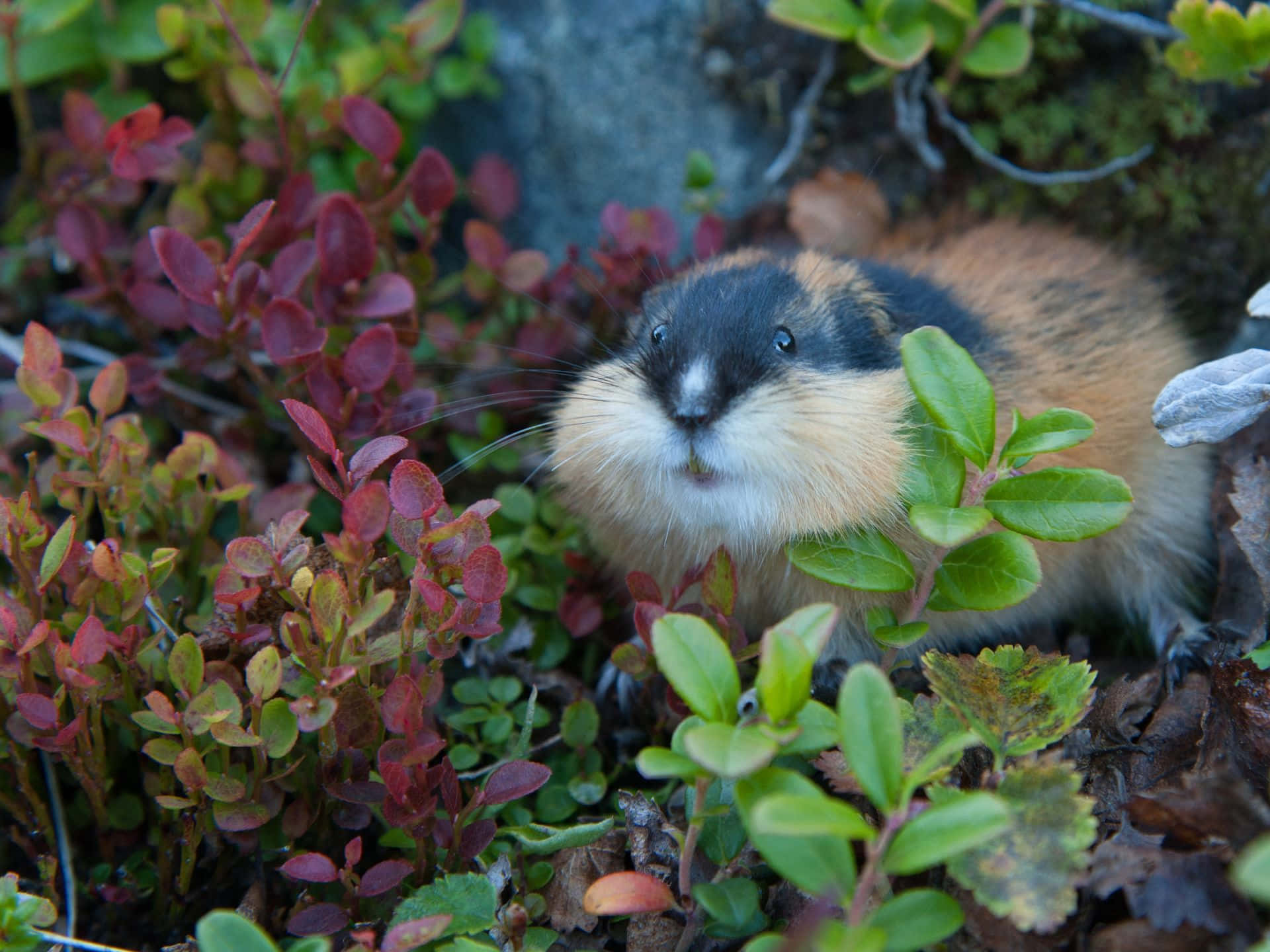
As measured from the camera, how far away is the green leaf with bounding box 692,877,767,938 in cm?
286

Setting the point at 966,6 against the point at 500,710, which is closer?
the point at 500,710

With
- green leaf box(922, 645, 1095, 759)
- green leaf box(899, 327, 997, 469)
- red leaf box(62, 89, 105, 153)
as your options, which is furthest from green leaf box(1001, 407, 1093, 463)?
red leaf box(62, 89, 105, 153)

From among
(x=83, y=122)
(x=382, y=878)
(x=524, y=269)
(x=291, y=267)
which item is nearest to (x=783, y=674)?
(x=382, y=878)

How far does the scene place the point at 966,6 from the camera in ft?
15.5

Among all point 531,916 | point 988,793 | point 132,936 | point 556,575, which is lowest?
point 132,936

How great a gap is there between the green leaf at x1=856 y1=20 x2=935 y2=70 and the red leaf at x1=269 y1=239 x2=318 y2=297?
2.54m

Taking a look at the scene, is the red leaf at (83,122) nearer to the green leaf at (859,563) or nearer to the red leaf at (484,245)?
the red leaf at (484,245)

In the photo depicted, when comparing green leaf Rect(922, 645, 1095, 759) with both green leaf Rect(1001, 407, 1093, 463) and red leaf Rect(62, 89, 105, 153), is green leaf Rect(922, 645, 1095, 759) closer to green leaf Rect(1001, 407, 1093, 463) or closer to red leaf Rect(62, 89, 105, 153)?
green leaf Rect(1001, 407, 1093, 463)

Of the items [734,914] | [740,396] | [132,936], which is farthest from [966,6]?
[132,936]

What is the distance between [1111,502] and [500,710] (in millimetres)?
2116

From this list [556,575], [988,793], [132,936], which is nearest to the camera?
[988,793]

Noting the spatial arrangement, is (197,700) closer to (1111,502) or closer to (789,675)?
(789,675)

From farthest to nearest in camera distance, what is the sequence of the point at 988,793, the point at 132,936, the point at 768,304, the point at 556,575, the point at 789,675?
the point at 556,575 → the point at 768,304 → the point at 132,936 → the point at 789,675 → the point at 988,793

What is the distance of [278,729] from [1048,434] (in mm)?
2299
